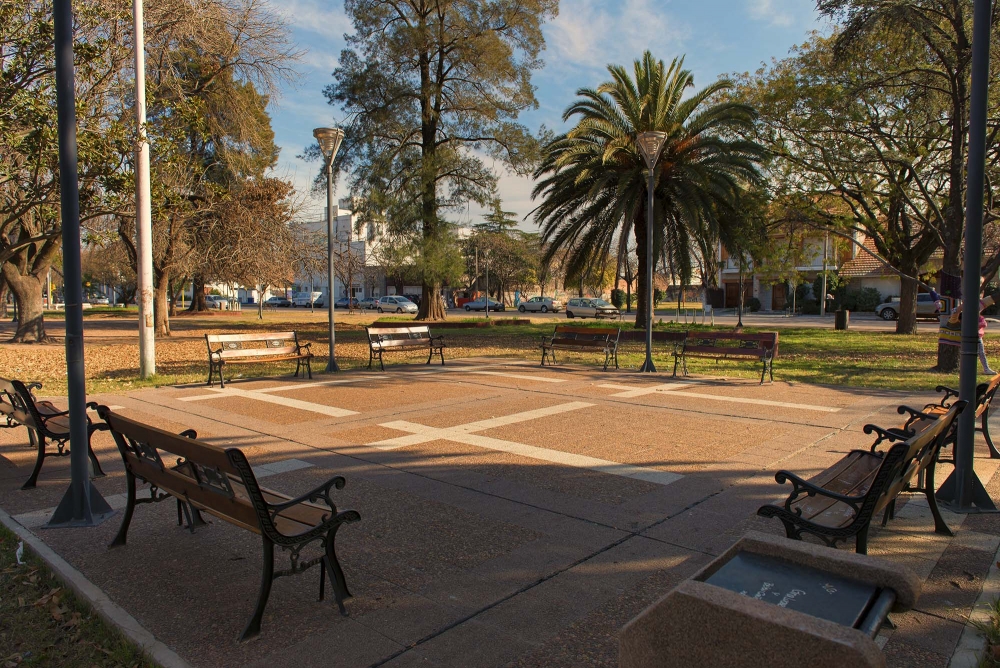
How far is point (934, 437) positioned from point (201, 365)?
45.8ft

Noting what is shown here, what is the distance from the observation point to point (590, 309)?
136ft

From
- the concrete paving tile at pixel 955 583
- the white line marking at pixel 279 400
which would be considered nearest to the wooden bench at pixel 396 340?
the white line marking at pixel 279 400

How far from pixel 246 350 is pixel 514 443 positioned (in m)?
6.62

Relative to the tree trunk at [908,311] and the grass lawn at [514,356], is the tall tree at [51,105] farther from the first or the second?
the tree trunk at [908,311]

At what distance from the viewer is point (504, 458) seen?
21.1ft

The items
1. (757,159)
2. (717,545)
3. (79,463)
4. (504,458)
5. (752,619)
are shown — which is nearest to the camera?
(752,619)

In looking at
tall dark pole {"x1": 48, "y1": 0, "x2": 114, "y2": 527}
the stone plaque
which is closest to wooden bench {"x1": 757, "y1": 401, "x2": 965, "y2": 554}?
the stone plaque

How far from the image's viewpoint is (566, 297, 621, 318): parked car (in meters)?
40.4

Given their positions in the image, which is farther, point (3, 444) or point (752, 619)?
point (3, 444)

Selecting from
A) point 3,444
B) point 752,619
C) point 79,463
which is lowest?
point 3,444

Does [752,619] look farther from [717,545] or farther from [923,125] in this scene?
[923,125]

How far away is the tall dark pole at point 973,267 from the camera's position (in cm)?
471

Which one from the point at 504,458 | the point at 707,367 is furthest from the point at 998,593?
the point at 707,367

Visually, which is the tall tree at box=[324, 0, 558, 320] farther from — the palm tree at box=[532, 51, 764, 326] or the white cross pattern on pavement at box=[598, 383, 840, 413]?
the white cross pattern on pavement at box=[598, 383, 840, 413]
